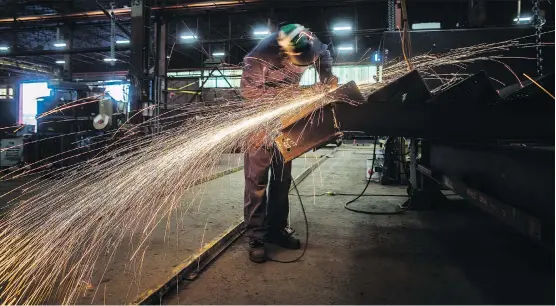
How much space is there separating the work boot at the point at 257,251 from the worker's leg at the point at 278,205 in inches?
9.8

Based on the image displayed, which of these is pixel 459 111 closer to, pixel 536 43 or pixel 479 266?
pixel 479 266

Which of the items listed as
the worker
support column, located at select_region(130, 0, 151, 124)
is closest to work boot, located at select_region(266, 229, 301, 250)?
the worker

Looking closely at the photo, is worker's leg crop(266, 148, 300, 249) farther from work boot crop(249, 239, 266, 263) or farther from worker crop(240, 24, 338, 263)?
work boot crop(249, 239, 266, 263)

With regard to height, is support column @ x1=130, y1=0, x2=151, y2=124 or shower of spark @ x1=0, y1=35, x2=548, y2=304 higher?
support column @ x1=130, y1=0, x2=151, y2=124

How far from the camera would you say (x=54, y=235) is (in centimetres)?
280

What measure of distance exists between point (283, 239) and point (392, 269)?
0.89m

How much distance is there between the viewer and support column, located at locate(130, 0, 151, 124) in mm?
8320

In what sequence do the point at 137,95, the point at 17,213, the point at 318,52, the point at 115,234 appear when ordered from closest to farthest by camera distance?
1. the point at 318,52
2. the point at 115,234
3. the point at 17,213
4. the point at 137,95

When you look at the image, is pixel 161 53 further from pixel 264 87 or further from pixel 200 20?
pixel 264 87

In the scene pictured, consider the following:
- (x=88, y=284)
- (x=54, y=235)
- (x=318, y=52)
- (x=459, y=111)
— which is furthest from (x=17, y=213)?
(x=459, y=111)

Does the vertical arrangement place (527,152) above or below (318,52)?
below

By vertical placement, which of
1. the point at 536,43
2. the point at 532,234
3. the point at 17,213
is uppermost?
the point at 536,43

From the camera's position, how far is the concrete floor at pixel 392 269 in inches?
75.8

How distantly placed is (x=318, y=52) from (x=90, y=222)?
99.9 inches
